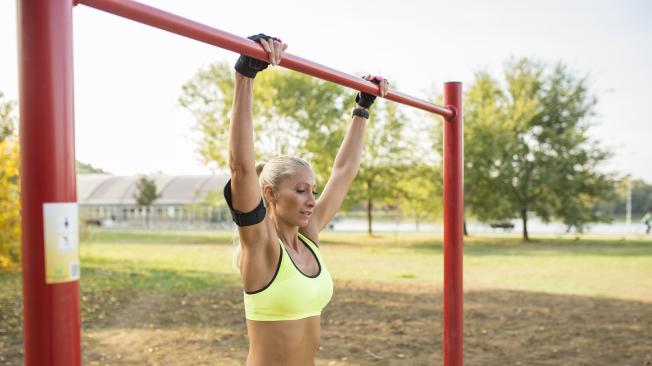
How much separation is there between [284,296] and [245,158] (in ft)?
1.79

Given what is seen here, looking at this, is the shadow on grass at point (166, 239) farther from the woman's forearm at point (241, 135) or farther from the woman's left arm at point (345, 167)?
the woman's forearm at point (241, 135)

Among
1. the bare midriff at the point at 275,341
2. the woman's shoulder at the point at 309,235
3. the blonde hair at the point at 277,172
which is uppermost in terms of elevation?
the blonde hair at the point at 277,172

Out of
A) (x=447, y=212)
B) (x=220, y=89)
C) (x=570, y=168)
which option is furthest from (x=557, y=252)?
(x=447, y=212)

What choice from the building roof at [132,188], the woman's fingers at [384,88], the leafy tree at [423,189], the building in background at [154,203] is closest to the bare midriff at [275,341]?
the woman's fingers at [384,88]

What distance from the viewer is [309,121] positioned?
2209cm

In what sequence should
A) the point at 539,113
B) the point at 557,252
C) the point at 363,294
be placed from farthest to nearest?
the point at 539,113
the point at 557,252
the point at 363,294

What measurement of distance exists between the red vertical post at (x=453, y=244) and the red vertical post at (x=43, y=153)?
7.21 ft

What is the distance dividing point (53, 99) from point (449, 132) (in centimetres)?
230

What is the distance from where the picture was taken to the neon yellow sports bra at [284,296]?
6.68 ft

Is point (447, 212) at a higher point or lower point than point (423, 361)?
higher

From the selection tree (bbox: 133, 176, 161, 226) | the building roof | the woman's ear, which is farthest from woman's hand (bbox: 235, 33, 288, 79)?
the building roof

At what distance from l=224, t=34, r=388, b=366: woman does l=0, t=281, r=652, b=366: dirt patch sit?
131 inches

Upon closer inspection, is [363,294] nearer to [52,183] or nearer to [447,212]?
[447,212]

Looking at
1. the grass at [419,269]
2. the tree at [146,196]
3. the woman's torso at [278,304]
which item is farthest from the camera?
the tree at [146,196]
